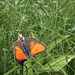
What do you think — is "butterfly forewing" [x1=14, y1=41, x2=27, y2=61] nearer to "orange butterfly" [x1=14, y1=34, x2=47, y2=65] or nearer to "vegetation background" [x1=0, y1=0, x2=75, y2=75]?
"orange butterfly" [x1=14, y1=34, x2=47, y2=65]

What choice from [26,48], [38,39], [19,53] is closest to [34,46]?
[26,48]

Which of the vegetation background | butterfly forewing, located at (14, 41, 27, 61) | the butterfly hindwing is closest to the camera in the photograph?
butterfly forewing, located at (14, 41, 27, 61)

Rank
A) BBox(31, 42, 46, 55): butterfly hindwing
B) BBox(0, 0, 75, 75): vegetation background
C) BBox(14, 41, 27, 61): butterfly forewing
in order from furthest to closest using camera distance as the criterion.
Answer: BBox(0, 0, 75, 75): vegetation background, BBox(31, 42, 46, 55): butterfly hindwing, BBox(14, 41, 27, 61): butterfly forewing

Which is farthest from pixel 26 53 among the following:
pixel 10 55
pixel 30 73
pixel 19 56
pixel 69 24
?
pixel 69 24

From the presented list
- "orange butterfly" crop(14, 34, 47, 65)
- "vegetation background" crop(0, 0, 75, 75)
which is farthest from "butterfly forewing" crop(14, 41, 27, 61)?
"vegetation background" crop(0, 0, 75, 75)

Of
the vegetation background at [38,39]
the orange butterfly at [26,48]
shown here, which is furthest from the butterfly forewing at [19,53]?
the vegetation background at [38,39]

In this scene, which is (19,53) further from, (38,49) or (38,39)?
(38,39)

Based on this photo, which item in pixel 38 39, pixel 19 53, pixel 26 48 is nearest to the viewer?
pixel 19 53

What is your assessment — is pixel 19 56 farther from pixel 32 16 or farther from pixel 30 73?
pixel 32 16
